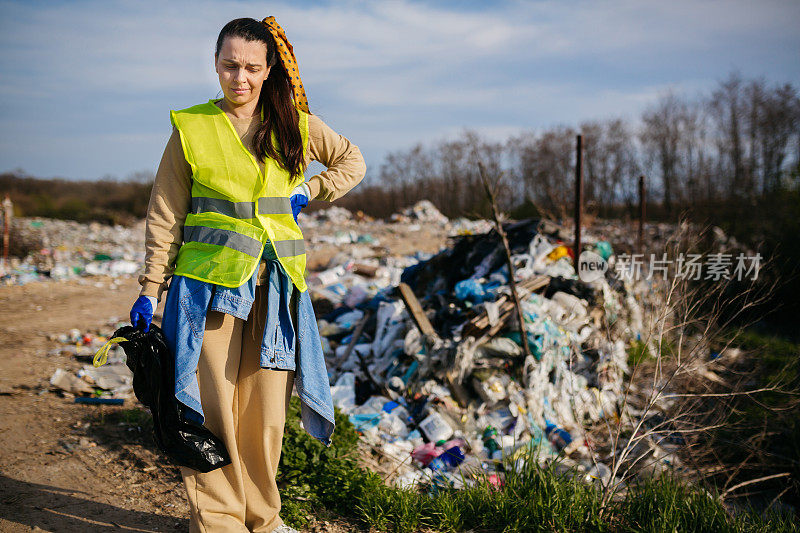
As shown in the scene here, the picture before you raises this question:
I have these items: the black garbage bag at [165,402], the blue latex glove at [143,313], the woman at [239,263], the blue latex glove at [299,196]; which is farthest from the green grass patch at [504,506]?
the blue latex glove at [299,196]

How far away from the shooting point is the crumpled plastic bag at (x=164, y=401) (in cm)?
184

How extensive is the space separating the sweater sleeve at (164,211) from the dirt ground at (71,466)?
120 centimetres

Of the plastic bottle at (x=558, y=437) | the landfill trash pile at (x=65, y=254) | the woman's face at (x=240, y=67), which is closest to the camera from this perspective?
the woman's face at (x=240, y=67)

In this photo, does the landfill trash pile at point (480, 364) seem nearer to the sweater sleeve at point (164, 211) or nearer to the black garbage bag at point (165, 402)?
the black garbage bag at point (165, 402)

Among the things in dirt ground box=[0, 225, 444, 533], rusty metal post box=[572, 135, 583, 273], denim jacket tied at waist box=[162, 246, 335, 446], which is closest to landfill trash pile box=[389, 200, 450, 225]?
rusty metal post box=[572, 135, 583, 273]

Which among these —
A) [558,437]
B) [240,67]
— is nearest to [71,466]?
[240,67]

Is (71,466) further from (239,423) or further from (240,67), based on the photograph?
(240,67)

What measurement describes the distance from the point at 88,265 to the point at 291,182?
9.52 meters

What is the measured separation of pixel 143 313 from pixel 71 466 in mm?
1635

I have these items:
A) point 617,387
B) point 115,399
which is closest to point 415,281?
point 617,387

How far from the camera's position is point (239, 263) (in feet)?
6.21

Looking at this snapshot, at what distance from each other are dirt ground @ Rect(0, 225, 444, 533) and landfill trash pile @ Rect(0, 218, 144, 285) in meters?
4.87

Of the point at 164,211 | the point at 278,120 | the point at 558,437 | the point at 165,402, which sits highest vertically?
the point at 278,120

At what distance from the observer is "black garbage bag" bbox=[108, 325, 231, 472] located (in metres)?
1.84
